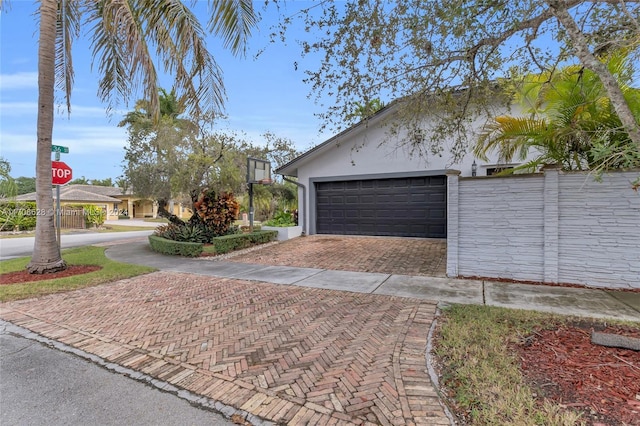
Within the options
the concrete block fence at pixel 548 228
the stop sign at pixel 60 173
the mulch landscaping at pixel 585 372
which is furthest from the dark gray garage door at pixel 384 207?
the stop sign at pixel 60 173

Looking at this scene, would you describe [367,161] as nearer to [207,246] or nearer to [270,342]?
[207,246]

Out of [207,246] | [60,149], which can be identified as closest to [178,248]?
[207,246]

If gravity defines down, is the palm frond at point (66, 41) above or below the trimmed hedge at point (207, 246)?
above

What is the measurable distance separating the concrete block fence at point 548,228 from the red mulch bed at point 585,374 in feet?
7.62

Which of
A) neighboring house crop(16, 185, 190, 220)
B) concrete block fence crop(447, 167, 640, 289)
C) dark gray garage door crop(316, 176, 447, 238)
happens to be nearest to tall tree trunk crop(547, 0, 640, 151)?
concrete block fence crop(447, 167, 640, 289)

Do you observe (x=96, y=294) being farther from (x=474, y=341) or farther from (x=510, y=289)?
(x=510, y=289)

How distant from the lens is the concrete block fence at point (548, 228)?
5473 millimetres

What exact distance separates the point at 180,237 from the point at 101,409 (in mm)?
9458

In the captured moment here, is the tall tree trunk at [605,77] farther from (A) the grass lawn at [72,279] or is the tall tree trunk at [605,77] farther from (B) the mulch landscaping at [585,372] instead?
(A) the grass lawn at [72,279]

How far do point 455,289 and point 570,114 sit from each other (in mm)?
3924

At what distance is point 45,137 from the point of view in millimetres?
7188

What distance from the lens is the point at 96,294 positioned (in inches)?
233

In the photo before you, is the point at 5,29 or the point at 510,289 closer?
the point at 510,289

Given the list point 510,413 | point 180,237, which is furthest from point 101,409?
point 180,237
